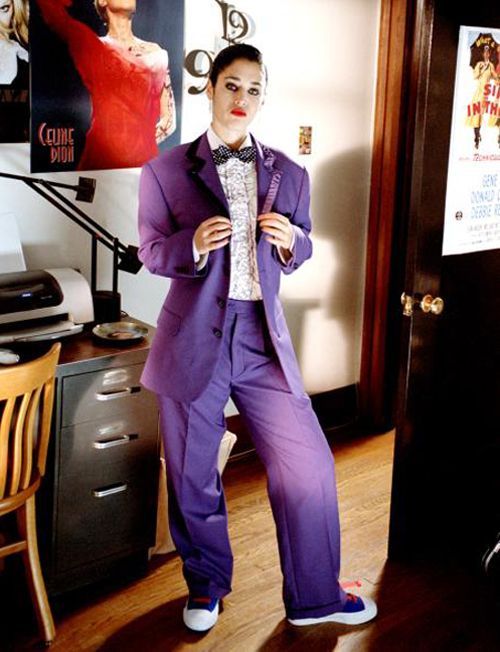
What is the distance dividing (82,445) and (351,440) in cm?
162

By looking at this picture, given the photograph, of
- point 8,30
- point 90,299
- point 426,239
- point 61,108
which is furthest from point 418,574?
point 8,30

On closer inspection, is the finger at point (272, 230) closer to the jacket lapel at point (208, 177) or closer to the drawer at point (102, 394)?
the jacket lapel at point (208, 177)

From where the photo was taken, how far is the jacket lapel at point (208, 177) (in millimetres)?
2166

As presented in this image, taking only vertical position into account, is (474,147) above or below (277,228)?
above

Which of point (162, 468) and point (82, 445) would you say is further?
point (162, 468)

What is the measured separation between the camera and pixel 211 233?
208cm

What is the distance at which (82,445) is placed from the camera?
7.89ft

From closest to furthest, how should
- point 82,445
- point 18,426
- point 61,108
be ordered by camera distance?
1. point 18,426
2. point 82,445
3. point 61,108

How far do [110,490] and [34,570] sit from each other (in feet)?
1.07

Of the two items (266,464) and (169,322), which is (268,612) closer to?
(266,464)

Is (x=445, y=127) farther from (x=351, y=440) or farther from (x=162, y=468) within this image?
(x=351, y=440)

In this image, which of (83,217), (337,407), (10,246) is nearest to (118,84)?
(83,217)

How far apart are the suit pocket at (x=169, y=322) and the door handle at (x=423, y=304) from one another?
72 cm

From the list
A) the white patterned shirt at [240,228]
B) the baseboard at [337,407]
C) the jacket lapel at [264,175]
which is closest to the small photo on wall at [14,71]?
the white patterned shirt at [240,228]
